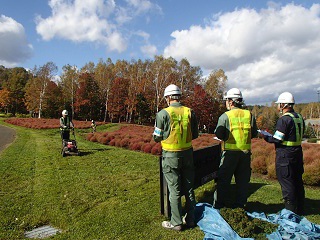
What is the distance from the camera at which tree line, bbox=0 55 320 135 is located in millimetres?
45594

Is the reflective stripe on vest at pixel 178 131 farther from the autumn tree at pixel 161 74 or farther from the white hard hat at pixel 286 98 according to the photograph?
the autumn tree at pixel 161 74

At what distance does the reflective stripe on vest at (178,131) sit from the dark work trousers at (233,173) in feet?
2.72

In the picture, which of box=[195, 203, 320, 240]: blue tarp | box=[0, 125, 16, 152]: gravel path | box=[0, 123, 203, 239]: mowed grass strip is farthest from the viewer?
box=[0, 125, 16, 152]: gravel path

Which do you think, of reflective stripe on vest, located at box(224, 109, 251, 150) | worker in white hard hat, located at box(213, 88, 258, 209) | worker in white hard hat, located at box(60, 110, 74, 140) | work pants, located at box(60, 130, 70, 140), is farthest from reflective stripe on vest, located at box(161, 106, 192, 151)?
work pants, located at box(60, 130, 70, 140)

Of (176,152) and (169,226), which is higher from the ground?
(176,152)

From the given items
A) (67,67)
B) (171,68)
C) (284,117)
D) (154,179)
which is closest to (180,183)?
(284,117)

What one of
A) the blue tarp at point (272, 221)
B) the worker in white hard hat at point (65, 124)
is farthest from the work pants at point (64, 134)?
the blue tarp at point (272, 221)

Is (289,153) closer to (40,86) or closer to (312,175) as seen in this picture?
(312,175)

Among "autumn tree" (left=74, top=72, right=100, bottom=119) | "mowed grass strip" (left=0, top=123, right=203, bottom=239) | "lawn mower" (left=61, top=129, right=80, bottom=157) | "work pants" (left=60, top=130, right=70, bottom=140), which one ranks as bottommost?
"mowed grass strip" (left=0, top=123, right=203, bottom=239)

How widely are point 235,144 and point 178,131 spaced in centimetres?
108

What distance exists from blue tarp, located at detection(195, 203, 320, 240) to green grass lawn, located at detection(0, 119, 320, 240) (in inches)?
8.6

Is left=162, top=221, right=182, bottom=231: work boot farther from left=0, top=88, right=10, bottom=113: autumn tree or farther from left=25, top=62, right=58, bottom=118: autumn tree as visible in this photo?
left=0, top=88, right=10, bottom=113: autumn tree

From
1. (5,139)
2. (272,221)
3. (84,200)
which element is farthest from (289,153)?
(5,139)

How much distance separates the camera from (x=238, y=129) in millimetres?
4578
